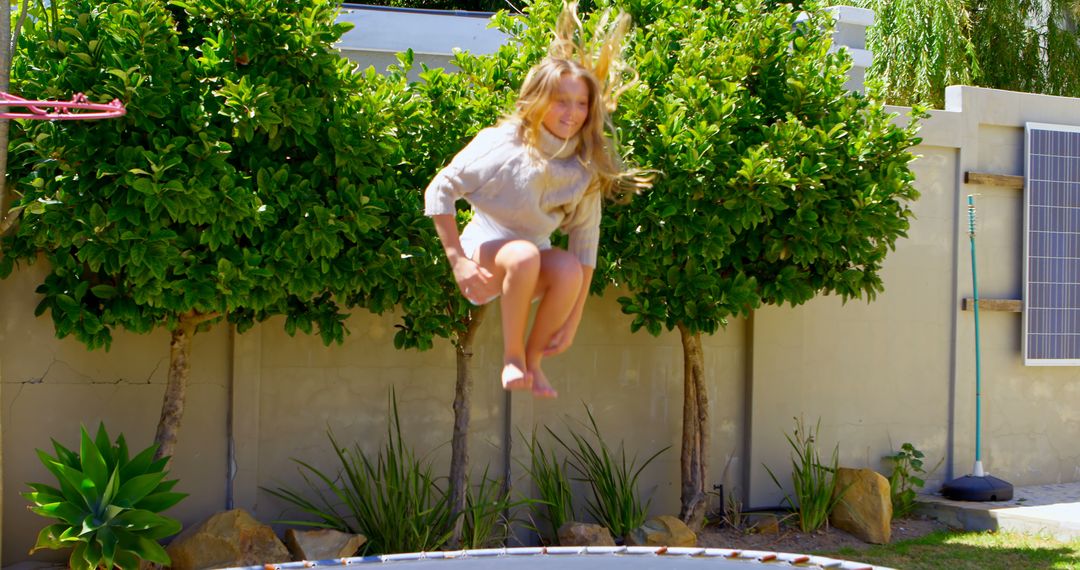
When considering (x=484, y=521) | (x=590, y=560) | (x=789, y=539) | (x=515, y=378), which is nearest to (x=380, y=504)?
(x=484, y=521)

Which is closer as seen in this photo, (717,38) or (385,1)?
(717,38)

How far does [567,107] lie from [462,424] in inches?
145

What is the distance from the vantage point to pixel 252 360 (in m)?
7.00

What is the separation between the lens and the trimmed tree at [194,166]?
18.0 feet

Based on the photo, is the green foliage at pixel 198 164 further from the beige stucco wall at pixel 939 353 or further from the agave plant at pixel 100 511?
the beige stucco wall at pixel 939 353

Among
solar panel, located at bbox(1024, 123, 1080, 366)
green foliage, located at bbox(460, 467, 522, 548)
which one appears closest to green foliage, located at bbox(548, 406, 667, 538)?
green foliage, located at bbox(460, 467, 522, 548)

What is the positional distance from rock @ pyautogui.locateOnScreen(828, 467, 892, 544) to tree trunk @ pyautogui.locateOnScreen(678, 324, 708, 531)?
1.00m

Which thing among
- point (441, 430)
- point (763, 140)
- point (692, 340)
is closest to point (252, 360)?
point (441, 430)

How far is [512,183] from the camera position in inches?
137

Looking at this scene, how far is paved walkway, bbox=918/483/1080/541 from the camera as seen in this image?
7.75m

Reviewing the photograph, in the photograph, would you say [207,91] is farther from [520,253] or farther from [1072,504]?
[1072,504]

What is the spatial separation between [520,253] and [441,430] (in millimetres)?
4297

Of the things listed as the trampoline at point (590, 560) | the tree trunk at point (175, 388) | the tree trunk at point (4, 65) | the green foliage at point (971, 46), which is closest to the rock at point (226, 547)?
the tree trunk at point (175, 388)

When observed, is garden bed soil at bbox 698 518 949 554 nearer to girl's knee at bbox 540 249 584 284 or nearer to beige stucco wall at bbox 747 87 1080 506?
beige stucco wall at bbox 747 87 1080 506
